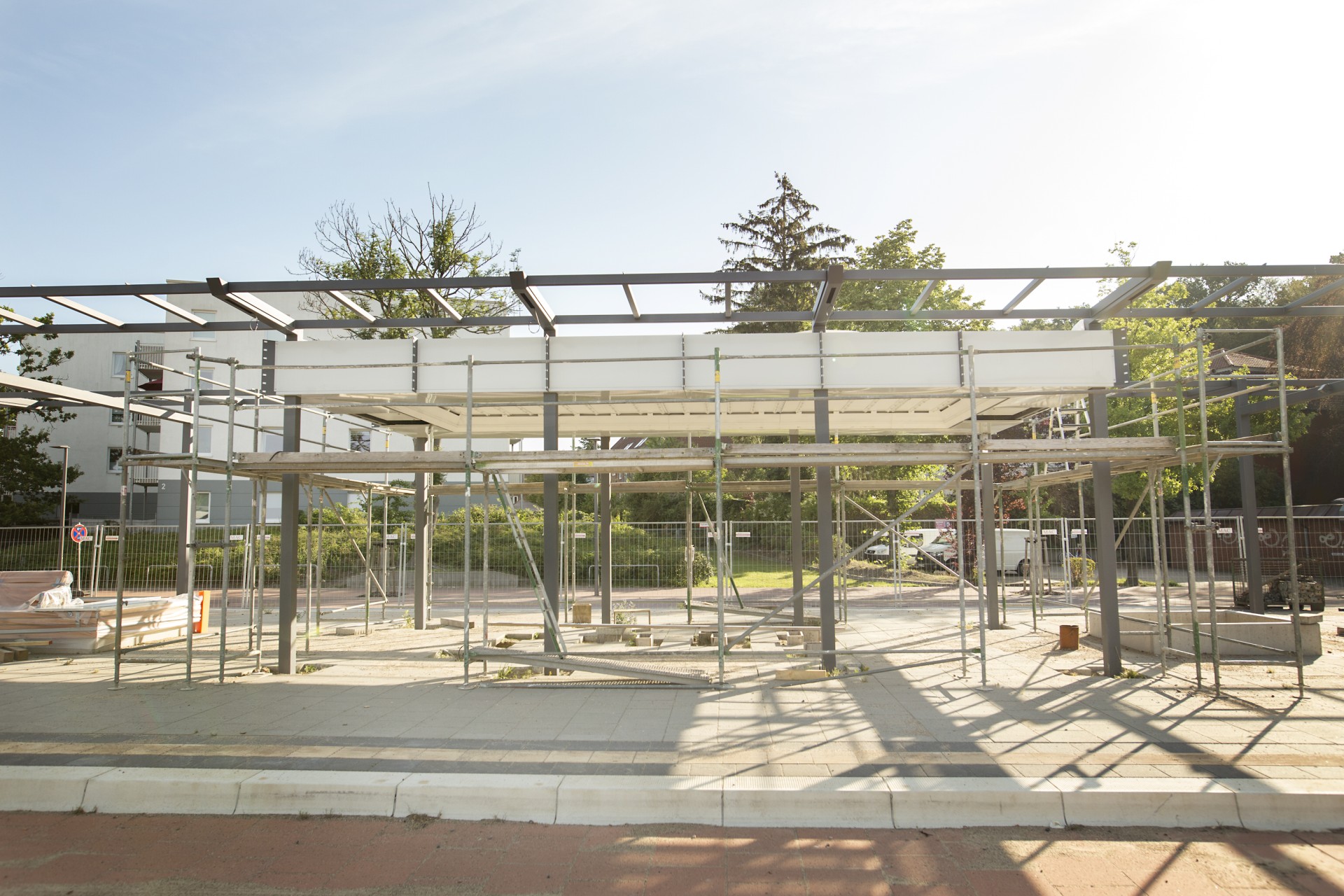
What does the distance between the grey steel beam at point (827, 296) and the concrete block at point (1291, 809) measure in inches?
218

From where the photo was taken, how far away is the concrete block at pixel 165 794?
5.36 m

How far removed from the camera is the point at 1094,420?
945 centimetres

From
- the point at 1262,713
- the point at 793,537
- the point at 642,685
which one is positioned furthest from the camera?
the point at 793,537

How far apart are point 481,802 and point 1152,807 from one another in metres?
4.37

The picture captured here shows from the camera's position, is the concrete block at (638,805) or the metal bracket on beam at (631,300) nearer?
the concrete block at (638,805)

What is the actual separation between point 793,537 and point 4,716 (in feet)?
32.6

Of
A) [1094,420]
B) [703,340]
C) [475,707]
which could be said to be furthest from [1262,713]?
[475,707]

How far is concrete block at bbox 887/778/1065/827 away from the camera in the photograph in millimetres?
4980

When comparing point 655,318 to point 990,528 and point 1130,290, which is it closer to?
point 1130,290

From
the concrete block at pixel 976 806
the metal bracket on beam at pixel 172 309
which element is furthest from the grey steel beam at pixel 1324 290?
the metal bracket on beam at pixel 172 309

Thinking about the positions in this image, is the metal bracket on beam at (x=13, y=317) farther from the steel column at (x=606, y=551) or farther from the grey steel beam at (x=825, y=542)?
the grey steel beam at (x=825, y=542)

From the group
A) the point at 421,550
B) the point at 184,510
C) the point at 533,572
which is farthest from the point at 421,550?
the point at 533,572

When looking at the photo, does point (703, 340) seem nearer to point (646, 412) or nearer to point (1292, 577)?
point (646, 412)

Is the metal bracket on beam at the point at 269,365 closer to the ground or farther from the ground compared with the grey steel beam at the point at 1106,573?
farther from the ground
